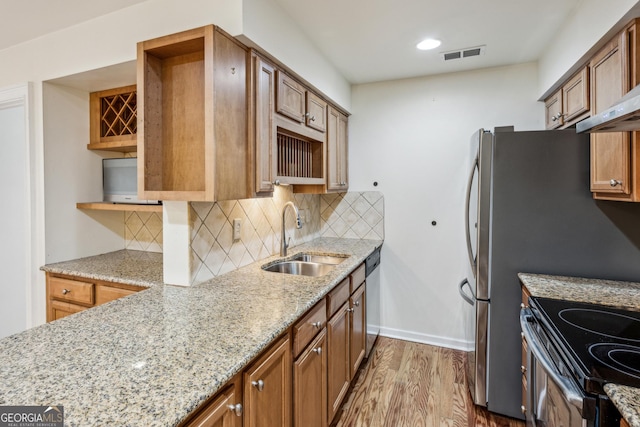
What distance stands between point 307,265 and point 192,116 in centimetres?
130

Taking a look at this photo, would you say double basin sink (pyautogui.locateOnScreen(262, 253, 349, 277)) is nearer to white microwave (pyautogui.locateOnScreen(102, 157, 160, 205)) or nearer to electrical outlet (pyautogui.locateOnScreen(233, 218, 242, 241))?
electrical outlet (pyautogui.locateOnScreen(233, 218, 242, 241))

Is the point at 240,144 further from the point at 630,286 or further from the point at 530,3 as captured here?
the point at 630,286

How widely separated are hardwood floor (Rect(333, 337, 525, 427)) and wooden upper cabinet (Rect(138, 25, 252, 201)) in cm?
161

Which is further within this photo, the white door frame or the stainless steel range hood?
the white door frame

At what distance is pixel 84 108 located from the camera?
2.29 m

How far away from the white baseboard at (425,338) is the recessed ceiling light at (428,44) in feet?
8.00

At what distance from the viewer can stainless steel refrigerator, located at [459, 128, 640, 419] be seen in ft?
5.76

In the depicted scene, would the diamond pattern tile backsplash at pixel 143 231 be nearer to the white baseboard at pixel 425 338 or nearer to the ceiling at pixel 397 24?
the ceiling at pixel 397 24

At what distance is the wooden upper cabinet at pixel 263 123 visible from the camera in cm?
171

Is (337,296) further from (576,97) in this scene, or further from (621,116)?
(576,97)

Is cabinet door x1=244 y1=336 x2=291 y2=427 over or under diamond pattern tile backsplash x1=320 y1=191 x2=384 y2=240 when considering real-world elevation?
under

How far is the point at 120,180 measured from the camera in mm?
2309

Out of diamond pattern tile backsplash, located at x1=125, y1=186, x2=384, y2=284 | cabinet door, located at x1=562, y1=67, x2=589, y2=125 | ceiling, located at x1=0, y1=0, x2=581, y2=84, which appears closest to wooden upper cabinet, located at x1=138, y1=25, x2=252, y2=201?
diamond pattern tile backsplash, located at x1=125, y1=186, x2=384, y2=284

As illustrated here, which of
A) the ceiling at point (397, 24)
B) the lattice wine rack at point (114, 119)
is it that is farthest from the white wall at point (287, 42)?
the lattice wine rack at point (114, 119)
